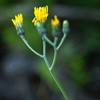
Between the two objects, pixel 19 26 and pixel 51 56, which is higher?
pixel 19 26

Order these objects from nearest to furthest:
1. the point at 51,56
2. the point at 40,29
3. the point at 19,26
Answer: the point at 40,29 < the point at 19,26 < the point at 51,56

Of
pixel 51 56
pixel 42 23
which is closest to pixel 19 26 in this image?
pixel 42 23

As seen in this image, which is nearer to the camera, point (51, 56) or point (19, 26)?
point (19, 26)

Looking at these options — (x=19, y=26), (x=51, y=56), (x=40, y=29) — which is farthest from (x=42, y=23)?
(x=51, y=56)

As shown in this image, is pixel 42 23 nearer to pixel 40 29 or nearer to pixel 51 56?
pixel 40 29

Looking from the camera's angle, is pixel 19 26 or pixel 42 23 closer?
pixel 42 23

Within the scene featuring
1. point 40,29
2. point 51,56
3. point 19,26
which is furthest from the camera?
point 51,56

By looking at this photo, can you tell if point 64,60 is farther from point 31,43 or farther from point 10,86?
point 10,86

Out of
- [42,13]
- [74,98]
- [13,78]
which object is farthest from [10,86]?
[42,13]

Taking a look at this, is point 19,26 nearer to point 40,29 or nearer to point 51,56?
point 40,29

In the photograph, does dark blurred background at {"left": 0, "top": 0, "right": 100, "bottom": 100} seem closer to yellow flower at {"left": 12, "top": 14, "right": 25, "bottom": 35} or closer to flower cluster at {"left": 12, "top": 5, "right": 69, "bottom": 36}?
yellow flower at {"left": 12, "top": 14, "right": 25, "bottom": 35}
